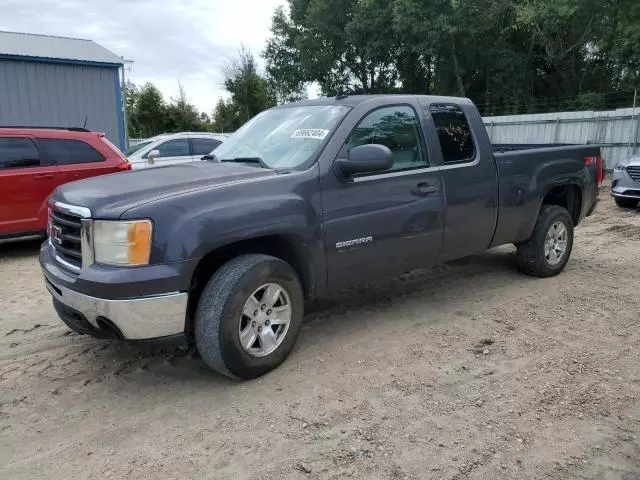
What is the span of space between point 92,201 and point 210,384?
4.63 feet

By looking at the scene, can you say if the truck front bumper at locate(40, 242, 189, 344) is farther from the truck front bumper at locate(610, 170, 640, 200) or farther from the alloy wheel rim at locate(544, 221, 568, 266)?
the truck front bumper at locate(610, 170, 640, 200)

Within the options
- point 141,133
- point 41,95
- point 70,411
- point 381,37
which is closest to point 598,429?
point 70,411

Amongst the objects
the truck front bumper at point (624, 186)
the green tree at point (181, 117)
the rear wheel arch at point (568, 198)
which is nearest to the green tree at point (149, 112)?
the green tree at point (181, 117)

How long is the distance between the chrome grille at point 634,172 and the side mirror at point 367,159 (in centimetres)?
877

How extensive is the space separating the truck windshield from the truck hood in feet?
0.74

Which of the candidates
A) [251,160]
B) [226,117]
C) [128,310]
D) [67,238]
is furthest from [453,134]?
[226,117]

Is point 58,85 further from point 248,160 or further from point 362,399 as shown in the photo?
point 362,399

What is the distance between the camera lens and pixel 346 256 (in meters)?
3.95

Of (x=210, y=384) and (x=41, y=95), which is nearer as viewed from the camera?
(x=210, y=384)

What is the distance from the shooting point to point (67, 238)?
11.4 feet

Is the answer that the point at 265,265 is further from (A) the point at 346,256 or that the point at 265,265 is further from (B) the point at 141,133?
(B) the point at 141,133

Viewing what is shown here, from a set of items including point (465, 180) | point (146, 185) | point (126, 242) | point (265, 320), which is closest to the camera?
point (126, 242)

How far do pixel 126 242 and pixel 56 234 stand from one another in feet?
2.97

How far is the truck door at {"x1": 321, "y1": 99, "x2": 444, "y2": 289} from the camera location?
3.89m
